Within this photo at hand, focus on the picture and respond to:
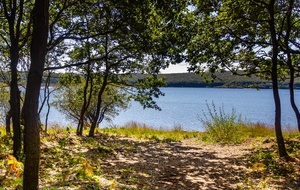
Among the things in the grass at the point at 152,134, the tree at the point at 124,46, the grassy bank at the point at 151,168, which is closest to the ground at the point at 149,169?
the grassy bank at the point at 151,168

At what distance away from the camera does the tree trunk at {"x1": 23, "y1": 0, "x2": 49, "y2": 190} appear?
10.4ft

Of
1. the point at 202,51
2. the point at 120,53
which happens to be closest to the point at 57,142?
the point at 120,53

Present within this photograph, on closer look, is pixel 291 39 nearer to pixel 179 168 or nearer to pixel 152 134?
pixel 179 168

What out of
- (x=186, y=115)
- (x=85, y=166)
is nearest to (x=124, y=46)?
(x=85, y=166)

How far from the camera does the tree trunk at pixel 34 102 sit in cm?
316

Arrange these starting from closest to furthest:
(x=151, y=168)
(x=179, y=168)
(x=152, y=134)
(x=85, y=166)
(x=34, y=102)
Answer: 1. (x=34, y=102)
2. (x=85, y=166)
3. (x=151, y=168)
4. (x=179, y=168)
5. (x=152, y=134)

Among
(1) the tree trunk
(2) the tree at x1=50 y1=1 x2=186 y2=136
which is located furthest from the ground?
(2) the tree at x1=50 y1=1 x2=186 y2=136

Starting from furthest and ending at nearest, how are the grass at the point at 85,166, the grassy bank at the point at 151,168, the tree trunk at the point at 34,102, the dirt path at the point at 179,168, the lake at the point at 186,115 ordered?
the lake at the point at 186,115 → the dirt path at the point at 179,168 → the grassy bank at the point at 151,168 → the grass at the point at 85,166 → the tree trunk at the point at 34,102

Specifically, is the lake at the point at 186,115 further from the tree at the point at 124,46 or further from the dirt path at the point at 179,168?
the dirt path at the point at 179,168

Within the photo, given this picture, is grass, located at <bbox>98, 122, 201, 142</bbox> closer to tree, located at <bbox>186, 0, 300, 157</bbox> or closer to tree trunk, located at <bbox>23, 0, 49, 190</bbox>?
tree, located at <bbox>186, 0, 300, 157</bbox>

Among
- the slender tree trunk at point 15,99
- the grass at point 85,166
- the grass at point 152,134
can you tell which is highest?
the slender tree trunk at point 15,99

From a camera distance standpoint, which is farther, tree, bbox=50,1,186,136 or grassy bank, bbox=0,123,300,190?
tree, bbox=50,1,186,136

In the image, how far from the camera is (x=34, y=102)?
3.16m

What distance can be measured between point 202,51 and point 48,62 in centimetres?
641
